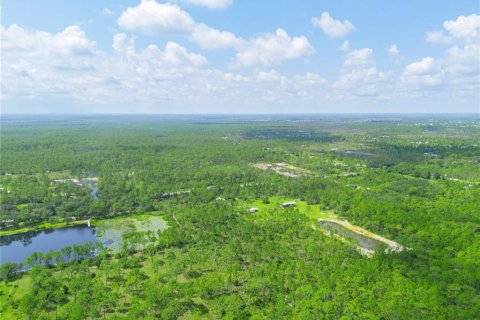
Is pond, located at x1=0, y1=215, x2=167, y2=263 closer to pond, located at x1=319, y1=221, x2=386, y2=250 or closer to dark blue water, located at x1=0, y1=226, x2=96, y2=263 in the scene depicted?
dark blue water, located at x1=0, y1=226, x2=96, y2=263

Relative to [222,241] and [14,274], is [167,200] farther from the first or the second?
[14,274]

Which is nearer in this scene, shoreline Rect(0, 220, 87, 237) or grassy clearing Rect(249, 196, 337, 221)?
shoreline Rect(0, 220, 87, 237)

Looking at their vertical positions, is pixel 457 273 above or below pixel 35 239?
above

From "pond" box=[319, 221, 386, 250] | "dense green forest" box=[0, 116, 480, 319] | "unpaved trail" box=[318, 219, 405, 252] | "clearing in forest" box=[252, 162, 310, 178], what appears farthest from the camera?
"clearing in forest" box=[252, 162, 310, 178]

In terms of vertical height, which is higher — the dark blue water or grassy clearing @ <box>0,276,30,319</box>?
grassy clearing @ <box>0,276,30,319</box>

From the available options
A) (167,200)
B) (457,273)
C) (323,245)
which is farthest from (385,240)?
(167,200)

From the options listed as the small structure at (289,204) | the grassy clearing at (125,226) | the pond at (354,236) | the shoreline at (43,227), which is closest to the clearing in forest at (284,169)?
the small structure at (289,204)

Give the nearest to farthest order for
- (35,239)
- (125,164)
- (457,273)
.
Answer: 1. (457,273)
2. (35,239)
3. (125,164)

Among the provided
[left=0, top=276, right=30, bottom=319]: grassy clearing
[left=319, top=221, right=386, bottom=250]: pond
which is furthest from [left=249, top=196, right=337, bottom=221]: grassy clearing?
[left=0, top=276, right=30, bottom=319]: grassy clearing
